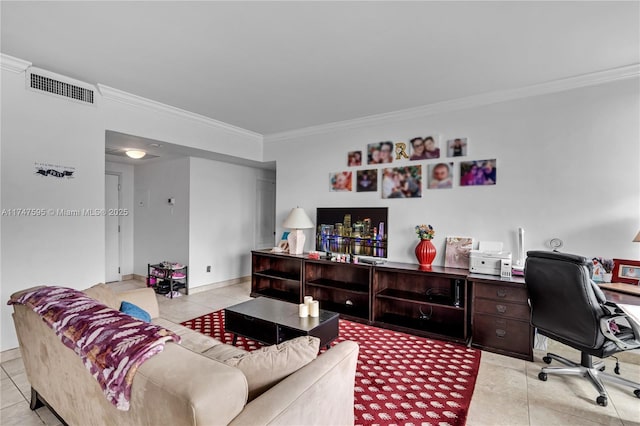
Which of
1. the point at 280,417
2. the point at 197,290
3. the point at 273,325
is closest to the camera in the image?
the point at 280,417

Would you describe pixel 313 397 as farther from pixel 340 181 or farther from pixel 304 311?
pixel 340 181

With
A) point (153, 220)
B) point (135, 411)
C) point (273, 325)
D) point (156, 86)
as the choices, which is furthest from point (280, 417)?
point (153, 220)

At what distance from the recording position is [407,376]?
2.47 m

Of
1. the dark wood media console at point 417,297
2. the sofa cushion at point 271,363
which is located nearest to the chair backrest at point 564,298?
the dark wood media console at point 417,297

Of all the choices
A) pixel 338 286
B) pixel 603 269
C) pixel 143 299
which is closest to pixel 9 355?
pixel 143 299

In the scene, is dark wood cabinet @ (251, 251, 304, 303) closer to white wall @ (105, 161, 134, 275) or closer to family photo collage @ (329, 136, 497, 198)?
family photo collage @ (329, 136, 497, 198)

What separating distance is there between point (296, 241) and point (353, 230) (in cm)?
85

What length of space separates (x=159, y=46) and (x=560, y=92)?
3.67m

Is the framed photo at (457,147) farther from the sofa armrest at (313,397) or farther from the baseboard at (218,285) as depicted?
the baseboard at (218,285)

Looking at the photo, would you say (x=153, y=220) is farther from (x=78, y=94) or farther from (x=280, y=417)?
(x=280, y=417)

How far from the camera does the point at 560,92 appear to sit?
3.04 metres

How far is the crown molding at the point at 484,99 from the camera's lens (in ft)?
9.25

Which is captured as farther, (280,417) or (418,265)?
(418,265)

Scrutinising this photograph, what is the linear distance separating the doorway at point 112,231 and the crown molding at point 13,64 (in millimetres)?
2956
